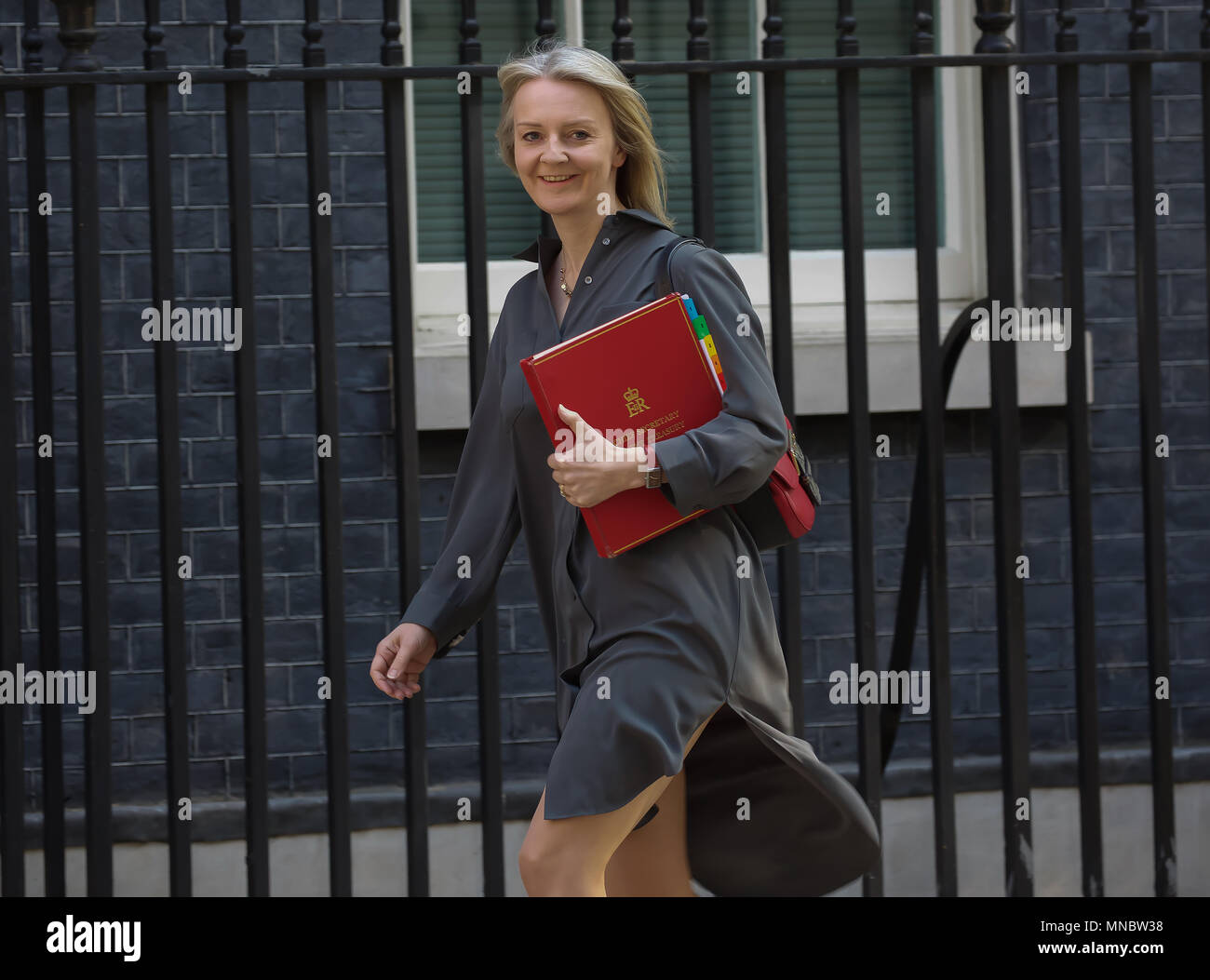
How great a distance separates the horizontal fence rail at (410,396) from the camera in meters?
3.44

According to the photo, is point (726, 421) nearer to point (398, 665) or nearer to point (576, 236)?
point (576, 236)

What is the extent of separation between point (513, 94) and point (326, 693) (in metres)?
1.51

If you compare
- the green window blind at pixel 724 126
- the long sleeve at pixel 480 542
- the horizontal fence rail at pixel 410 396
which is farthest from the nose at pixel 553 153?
the green window blind at pixel 724 126

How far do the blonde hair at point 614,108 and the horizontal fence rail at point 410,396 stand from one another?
595 millimetres

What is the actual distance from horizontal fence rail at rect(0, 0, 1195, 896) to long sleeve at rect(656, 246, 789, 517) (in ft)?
2.65

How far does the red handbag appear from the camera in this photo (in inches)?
108

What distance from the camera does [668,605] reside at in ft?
8.71

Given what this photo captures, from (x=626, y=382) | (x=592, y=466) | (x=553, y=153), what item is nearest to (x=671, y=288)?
(x=626, y=382)

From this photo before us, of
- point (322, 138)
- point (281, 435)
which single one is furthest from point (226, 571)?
point (322, 138)

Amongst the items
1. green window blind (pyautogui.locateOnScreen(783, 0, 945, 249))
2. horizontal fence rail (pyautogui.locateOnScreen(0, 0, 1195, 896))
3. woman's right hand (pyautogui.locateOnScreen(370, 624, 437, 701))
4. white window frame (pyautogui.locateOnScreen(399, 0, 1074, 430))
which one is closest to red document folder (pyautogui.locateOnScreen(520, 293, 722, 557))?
woman's right hand (pyautogui.locateOnScreen(370, 624, 437, 701))

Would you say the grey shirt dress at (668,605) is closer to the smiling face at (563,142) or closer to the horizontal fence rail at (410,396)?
the smiling face at (563,142)

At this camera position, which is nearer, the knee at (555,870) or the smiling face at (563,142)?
the knee at (555,870)

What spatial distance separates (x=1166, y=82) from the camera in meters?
5.44

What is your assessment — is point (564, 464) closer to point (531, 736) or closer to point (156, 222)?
point (156, 222)
